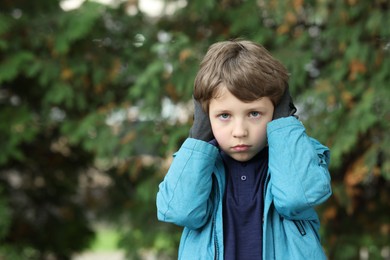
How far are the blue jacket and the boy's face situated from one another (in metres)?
0.05

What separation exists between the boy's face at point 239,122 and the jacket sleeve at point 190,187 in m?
0.07

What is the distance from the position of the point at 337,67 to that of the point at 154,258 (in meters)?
2.16

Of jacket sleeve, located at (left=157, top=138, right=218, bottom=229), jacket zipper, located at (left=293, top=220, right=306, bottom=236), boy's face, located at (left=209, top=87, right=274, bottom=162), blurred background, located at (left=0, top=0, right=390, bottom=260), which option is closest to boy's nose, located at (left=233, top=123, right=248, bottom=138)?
boy's face, located at (left=209, top=87, right=274, bottom=162)

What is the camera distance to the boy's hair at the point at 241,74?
221 cm

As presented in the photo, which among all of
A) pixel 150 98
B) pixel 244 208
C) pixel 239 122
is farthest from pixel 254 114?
pixel 150 98

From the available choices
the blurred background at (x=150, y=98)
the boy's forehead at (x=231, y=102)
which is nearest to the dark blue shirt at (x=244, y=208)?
the boy's forehead at (x=231, y=102)

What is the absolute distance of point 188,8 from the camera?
16.2 ft

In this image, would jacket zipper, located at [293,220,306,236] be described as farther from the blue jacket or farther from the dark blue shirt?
the dark blue shirt

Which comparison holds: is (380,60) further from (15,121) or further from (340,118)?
(15,121)

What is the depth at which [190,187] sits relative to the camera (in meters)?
2.26

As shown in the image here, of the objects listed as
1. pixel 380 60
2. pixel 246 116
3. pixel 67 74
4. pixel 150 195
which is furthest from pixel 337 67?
pixel 246 116

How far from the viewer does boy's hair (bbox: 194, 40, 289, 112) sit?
2213 mm

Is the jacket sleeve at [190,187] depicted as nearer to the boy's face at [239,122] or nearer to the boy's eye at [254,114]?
the boy's face at [239,122]

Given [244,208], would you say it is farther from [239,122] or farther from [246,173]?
[239,122]
